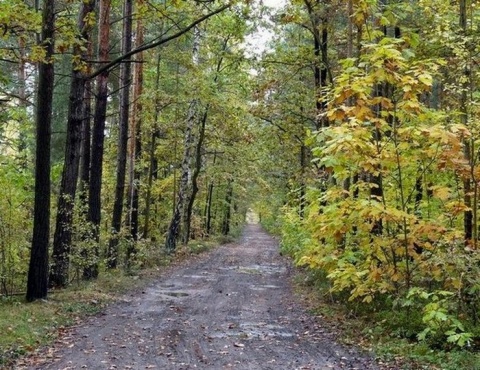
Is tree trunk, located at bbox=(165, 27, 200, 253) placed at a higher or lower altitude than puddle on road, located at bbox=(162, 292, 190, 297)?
higher

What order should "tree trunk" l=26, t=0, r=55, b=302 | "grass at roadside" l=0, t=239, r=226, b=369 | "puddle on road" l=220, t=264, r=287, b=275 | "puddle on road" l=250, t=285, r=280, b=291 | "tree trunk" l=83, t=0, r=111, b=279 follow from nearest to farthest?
"grass at roadside" l=0, t=239, r=226, b=369 < "tree trunk" l=26, t=0, r=55, b=302 < "tree trunk" l=83, t=0, r=111, b=279 < "puddle on road" l=250, t=285, r=280, b=291 < "puddle on road" l=220, t=264, r=287, b=275

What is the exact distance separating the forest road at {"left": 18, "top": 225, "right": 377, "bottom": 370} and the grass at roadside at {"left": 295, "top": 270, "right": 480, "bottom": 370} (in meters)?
0.32

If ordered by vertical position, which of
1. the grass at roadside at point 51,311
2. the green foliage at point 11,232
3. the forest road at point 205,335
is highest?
the green foliage at point 11,232

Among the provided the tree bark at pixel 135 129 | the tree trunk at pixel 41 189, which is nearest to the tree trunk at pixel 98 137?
the tree bark at pixel 135 129

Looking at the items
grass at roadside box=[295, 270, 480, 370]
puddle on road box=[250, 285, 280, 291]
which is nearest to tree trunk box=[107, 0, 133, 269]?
puddle on road box=[250, 285, 280, 291]

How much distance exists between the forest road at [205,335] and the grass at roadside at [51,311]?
34 cm

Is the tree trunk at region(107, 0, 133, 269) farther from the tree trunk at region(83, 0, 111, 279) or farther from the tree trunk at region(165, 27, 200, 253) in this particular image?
the tree trunk at region(165, 27, 200, 253)

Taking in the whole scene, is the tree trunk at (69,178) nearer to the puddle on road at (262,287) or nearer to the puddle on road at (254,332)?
the puddle on road at (254,332)

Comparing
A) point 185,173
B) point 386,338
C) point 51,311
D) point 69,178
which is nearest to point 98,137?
point 69,178

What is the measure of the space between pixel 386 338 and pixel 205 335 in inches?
114

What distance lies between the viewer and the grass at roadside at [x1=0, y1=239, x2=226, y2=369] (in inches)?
282

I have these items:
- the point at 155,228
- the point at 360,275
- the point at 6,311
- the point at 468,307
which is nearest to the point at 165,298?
the point at 6,311

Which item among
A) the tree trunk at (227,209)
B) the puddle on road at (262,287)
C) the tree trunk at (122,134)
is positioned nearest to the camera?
the puddle on road at (262,287)

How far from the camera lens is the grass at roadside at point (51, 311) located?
23.5 ft
